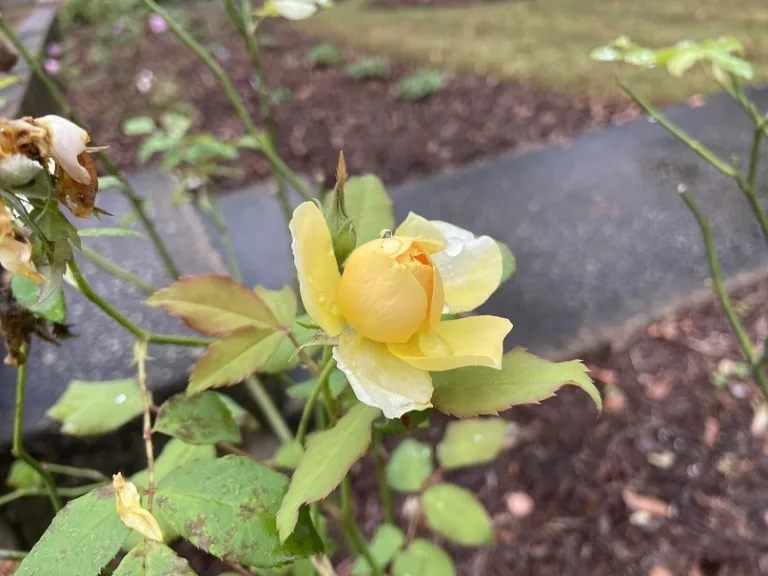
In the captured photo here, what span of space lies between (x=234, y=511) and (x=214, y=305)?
0.40 ft

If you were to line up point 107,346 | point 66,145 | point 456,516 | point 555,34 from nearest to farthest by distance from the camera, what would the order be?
point 66,145 < point 456,516 < point 107,346 < point 555,34

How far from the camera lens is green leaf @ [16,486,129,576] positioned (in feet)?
0.98

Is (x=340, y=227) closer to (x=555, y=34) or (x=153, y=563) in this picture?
(x=153, y=563)

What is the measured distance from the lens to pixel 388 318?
0.30 m

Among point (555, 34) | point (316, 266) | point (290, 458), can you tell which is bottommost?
point (555, 34)

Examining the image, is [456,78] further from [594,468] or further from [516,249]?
[594,468]

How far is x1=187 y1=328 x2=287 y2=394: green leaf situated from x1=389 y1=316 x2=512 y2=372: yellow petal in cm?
9

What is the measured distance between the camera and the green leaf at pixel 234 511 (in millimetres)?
303

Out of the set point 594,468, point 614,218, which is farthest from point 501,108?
point 594,468

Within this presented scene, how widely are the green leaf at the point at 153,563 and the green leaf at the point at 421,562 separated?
50cm

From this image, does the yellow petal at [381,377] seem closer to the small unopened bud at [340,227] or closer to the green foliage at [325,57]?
the small unopened bud at [340,227]

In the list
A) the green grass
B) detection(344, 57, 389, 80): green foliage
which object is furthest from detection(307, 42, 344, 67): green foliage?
the green grass

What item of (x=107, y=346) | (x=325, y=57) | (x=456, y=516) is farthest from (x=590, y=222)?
(x=325, y=57)

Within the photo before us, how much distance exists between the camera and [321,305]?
1.03ft
